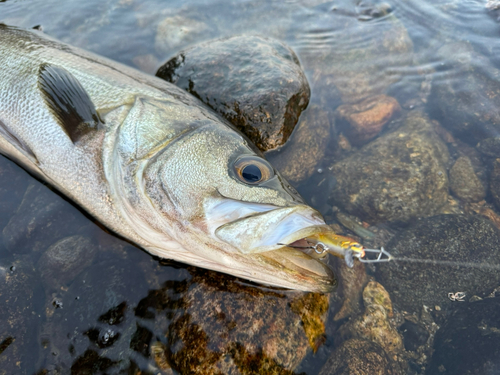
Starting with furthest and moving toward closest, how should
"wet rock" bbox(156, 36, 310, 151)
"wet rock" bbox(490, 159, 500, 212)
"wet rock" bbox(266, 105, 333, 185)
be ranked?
"wet rock" bbox(490, 159, 500, 212), "wet rock" bbox(266, 105, 333, 185), "wet rock" bbox(156, 36, 310, 151)

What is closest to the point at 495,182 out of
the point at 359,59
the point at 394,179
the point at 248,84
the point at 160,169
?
the point at 394,179

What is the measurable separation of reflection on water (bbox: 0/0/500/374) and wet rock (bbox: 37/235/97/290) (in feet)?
0.05

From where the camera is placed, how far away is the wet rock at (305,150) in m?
3.93

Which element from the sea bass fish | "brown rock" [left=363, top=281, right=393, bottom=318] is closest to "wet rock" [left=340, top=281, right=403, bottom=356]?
"brown rock" [left=363, top=281, right=393, bottom=318]

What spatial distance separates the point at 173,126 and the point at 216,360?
74.7 inches

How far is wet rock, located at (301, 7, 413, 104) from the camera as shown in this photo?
16.9 feet

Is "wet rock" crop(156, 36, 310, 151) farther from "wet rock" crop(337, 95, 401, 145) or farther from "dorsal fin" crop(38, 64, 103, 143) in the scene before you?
"dorsal fin" crop(38, 64, 103, 143)

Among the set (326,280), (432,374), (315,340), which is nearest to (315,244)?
(326,280)

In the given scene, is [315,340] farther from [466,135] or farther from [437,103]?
[437,103]

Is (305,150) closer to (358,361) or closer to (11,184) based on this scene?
(358,361)

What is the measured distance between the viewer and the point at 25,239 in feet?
10.4

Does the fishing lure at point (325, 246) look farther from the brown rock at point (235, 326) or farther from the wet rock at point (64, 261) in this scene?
the wet rock at point (64, 261)

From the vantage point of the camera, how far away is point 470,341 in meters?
3.01

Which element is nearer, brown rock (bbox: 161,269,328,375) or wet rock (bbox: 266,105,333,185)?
brown rock (bbox: 161,269,328,375)
